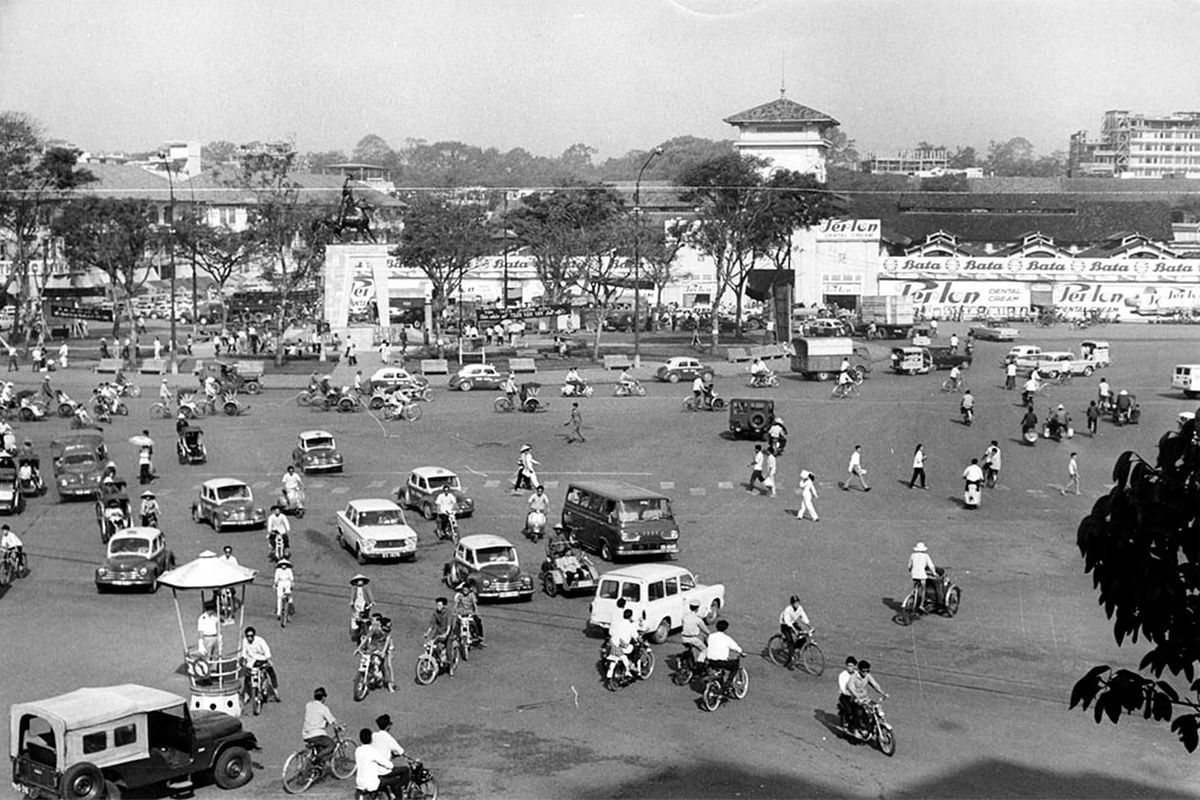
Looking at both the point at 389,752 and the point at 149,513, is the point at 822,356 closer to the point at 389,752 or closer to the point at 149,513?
the point at 149,513

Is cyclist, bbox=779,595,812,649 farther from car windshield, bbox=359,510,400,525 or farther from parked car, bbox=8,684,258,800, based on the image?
car windshield, bbox=359,510,400,525

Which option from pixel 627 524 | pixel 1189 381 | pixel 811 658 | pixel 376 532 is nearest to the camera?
pixel 811 658

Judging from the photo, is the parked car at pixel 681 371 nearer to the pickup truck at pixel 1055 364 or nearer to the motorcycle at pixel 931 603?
the pickup truck at pixel 1055 364

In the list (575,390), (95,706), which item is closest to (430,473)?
(95,706)

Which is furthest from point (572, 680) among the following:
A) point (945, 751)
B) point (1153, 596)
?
point (1153, 596)

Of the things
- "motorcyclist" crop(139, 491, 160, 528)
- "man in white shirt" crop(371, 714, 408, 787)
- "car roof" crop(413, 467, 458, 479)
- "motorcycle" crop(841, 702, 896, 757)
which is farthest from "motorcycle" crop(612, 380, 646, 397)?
"man in white shirt" crop(371, 714, 408, 787)

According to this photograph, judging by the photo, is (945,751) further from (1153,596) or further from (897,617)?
(1153,596)
